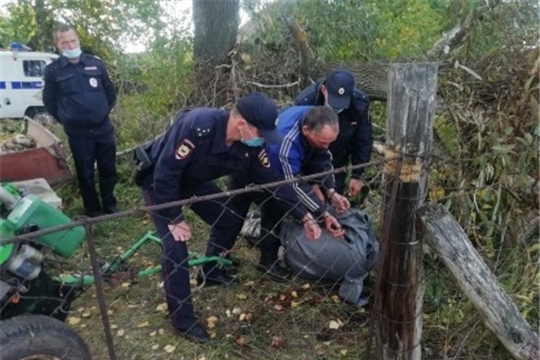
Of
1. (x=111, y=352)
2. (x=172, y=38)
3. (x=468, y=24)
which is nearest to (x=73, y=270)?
(x=111, y=352)

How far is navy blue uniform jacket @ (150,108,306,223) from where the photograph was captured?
2605 millimetres

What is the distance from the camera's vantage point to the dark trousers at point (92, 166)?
14.0 feet

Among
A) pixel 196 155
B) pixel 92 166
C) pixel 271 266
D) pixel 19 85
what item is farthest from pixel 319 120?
pixel 19 85

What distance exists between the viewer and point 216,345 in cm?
280

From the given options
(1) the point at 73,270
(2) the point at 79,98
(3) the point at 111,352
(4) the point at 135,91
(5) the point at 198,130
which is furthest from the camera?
(4) the point at 135,91

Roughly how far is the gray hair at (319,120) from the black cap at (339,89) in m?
0.50

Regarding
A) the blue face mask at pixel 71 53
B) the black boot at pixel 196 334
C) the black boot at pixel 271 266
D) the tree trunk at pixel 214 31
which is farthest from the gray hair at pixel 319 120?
the tree trunk at pixel 214 31

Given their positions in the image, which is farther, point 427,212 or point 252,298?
point 252,298

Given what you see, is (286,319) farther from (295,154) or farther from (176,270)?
(295,154)

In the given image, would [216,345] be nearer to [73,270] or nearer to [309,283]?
[309,283]

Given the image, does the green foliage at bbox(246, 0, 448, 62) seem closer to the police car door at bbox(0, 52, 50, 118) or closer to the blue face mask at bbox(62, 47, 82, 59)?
the blue face mask at bbox(62, 47, 82, 59)

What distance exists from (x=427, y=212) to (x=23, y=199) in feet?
6.33

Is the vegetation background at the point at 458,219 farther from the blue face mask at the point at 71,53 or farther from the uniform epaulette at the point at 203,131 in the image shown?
the blue face mask at the point at 71,53

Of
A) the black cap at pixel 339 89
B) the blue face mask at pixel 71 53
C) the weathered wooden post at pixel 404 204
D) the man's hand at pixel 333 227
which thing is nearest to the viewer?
the weathered wooden post at pixel 404 204
